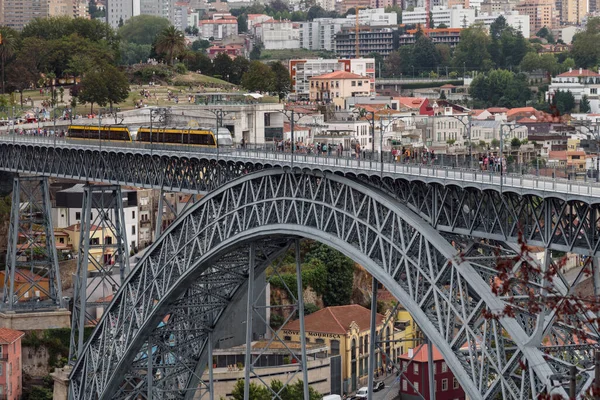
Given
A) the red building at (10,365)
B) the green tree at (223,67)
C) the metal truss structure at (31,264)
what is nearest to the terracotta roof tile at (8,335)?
the red building at (10,365)

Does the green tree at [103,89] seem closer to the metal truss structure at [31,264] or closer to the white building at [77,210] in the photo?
the white building at [77,210]

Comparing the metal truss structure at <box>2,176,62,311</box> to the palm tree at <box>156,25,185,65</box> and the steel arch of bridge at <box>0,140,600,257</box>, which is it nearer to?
the steel arch of bridge at <box>0,140,600,257</box>

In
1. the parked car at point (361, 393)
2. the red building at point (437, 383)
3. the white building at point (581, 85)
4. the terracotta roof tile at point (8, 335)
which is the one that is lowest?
the parked car at point (361, 393)

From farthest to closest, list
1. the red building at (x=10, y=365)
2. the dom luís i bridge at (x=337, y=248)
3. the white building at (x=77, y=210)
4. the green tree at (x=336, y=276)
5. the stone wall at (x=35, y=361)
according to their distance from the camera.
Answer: the white building at (x=77, y=210) → the green tree at (x=336, y=276) → the stone wall at (x=35, y=361) → the red building at (x=10, y=365) → the dom luís i bridge at (x=337, y=248)

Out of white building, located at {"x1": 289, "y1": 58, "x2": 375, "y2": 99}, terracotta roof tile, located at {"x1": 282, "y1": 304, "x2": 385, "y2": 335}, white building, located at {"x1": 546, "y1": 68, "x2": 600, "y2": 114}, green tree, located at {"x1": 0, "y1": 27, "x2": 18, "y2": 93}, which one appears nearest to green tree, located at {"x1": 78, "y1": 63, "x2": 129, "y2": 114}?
green tree, located at {"x1": 0, "y1": 27, "x2": 18, "y2": 93}

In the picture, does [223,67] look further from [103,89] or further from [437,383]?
[437,383]

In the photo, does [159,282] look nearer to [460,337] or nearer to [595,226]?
[460,337]
